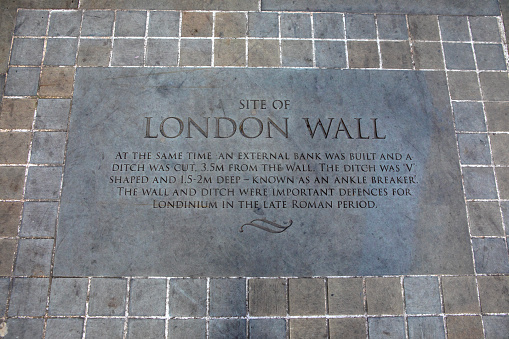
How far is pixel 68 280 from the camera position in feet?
8.91

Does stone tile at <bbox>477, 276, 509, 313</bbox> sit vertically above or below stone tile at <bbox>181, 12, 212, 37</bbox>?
below

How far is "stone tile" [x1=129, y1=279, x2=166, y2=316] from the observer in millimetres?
2686

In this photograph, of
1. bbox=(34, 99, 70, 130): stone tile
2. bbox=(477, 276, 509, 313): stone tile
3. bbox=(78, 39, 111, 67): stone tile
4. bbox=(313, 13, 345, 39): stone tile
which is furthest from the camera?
bbox=(313, 13, 345, 39): stone tile

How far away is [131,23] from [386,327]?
318 centimetres

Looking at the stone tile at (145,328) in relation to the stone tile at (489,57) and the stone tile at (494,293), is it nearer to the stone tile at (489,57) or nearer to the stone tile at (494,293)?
the stone tile at (494,293)

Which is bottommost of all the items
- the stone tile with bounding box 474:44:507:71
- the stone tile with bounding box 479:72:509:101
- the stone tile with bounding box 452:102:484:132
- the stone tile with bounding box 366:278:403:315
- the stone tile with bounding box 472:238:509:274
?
the stone tile with bounding box 366:278:403:315

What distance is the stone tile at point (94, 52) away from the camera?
10.2 ft

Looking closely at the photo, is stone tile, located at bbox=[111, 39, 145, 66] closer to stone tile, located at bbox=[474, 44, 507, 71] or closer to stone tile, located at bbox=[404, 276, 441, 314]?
stone tile, located at bbox=[404, 276, 441, 314]

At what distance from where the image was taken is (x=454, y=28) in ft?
10.8

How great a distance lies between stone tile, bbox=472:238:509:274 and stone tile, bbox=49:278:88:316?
9.62 feet

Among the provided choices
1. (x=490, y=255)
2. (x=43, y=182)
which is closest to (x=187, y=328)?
(x=43, y=182)

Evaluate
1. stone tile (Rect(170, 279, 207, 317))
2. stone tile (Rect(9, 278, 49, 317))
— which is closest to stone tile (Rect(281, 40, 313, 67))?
stone tile (Rect(170, 279, 207, 317))

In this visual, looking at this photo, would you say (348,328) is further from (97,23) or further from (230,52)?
(97,23)

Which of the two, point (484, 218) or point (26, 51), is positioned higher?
point (26, 51)
